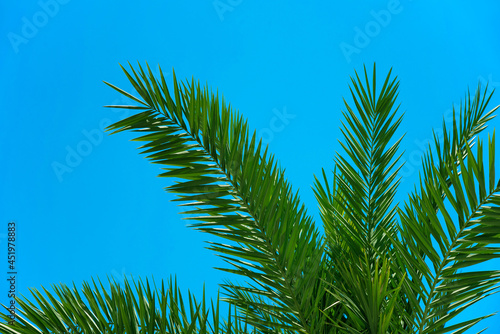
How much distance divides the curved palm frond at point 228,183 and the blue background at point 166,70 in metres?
7.89

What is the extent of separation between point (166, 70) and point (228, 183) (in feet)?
28.7

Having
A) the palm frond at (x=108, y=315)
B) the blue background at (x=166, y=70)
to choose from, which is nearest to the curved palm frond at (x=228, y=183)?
the palm frond at (x=108, y=315)

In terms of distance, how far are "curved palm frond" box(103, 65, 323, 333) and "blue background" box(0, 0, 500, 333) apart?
310 inches

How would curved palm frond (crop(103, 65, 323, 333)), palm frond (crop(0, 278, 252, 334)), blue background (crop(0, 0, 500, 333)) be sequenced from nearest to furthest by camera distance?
palm frond (crop(0, 278, 252, 334))
curved palm frond (crop(103, 65, 323, 333))
blue background (crop(0, 0, 500, 333))

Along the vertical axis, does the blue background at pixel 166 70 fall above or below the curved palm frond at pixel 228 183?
above

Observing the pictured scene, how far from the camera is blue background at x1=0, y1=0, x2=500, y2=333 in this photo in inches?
368

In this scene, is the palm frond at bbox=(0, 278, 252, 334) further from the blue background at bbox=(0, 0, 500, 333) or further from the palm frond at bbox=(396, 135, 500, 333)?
the blue background at bbox=(0, 0, 500, 333)

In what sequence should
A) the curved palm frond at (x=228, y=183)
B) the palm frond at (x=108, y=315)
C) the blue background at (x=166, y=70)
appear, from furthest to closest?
1. the blue background at (x=166, y=70)
2. the curved palm frond at (x=228, y=183)
3. the palm frond at (x=108, y=315)

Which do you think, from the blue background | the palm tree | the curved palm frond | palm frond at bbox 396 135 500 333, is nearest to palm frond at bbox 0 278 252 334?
the palm tree

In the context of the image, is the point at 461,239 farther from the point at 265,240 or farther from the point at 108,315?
the point at 108,315

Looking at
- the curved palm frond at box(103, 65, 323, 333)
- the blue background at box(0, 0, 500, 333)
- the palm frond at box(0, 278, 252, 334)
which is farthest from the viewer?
the blue background at box(0, 0, 500, 333)

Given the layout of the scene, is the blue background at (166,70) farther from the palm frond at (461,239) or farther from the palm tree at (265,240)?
the palm frond at (461,239)

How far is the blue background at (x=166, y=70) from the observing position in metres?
9.35

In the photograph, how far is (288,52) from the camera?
9.68 meters
